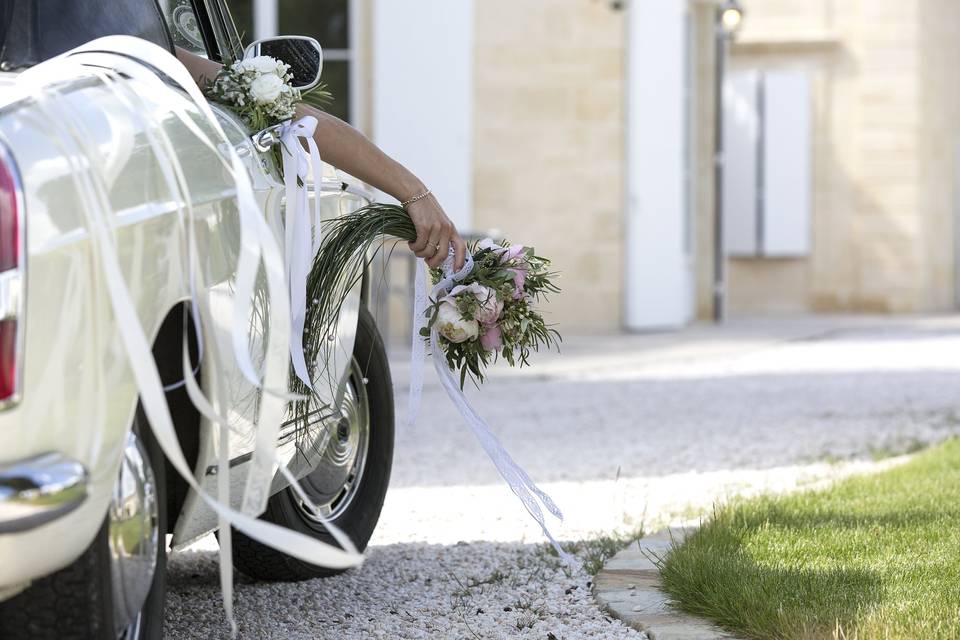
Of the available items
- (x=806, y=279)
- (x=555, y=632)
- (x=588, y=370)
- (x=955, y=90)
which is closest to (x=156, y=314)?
(x=555, y=632)

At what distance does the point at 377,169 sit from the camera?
3.05m

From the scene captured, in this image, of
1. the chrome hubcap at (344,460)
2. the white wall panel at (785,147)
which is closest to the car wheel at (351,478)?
the chrome hubcap at (344,460)

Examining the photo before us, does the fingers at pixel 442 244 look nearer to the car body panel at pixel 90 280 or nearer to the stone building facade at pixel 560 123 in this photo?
the car body panel at pixel 90 280

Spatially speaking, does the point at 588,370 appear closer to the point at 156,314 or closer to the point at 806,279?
the point at 156,314

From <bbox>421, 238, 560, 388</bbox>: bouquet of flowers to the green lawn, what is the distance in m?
0.62

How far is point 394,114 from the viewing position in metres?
12.4

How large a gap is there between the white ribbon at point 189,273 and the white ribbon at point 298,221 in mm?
263

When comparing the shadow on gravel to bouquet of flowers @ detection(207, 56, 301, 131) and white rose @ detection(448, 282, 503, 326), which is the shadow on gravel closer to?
white rose @ detection(448, 282, 503, 326)

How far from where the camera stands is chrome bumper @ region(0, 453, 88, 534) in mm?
1779

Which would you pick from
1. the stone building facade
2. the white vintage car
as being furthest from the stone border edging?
the stone building facade

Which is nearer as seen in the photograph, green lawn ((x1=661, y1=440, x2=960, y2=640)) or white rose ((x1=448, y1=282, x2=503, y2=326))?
green lawn ((x1=661, y1=440, x2=960, y2=640))

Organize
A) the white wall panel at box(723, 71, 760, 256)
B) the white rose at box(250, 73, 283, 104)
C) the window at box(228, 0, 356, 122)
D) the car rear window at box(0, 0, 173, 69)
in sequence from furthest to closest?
the white wall panel at box(723, 71, 760, 256) → the window at box(228, 0, 356, 122) → the white rose at box(250, 73, 283, 104) → the car rear window at box(0, 0, 173, 69)

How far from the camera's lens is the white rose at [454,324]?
3.12 m

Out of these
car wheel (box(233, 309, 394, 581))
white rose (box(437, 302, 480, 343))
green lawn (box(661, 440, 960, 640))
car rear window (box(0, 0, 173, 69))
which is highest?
car rear window (box(0, 0, 173, 69))
